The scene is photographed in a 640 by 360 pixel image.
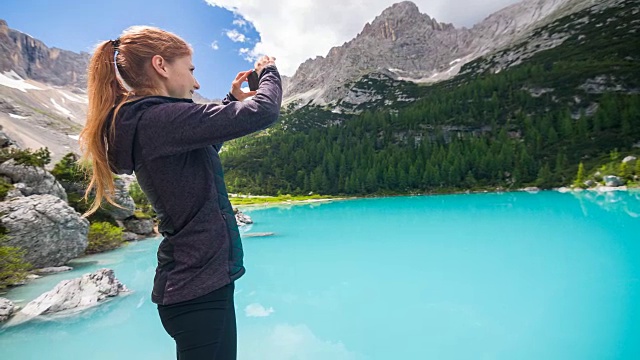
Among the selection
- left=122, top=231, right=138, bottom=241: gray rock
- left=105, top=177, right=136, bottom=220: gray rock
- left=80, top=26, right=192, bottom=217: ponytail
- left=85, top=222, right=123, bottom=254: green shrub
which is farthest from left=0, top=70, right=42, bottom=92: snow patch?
left=80, top=26, right=192, bottom=217: ponytail

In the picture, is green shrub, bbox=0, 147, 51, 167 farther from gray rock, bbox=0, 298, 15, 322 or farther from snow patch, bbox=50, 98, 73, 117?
snow patch, bbox=50, 98, 73, 117

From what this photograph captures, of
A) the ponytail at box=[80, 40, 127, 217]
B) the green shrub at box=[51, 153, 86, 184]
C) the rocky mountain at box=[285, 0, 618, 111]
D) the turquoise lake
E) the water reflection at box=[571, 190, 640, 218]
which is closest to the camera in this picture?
the ponytail at box=[80, 40, 127, 217]

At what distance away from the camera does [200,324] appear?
1530 mm

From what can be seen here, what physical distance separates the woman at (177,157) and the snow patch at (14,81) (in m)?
171

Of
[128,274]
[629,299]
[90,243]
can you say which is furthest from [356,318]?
[90,243]

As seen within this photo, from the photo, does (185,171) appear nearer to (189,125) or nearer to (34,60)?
(189,125)

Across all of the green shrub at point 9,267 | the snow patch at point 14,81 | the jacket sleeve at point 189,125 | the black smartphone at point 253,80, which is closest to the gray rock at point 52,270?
the green shrub at point 9,267

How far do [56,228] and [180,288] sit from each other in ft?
45.8

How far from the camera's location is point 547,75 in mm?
93375

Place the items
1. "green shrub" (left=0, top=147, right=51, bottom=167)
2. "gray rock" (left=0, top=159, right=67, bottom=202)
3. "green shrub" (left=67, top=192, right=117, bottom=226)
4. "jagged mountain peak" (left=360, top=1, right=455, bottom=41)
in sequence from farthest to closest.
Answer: "jagged mountain peak" (left=360, top=1, right=455, bottom=41) → "green shrub" (left=67, top=192, right=117, bottom=226) → "green shrub" (left=0, top=147, right=51, bottom=167) → "gray rock" (left=0, top=159, right=67, bottom=202)

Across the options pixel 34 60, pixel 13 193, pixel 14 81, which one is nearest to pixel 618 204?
pixel 13 193

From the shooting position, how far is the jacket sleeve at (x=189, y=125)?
56.4 inches

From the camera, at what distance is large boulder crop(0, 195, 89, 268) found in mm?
11156

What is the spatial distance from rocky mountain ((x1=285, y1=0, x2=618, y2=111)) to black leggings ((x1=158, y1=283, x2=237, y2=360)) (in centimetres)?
14329
